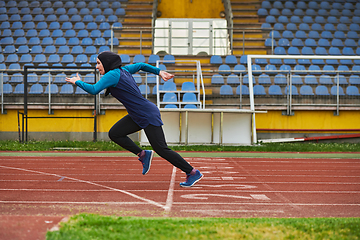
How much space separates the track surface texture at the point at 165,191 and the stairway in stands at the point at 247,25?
9633mm

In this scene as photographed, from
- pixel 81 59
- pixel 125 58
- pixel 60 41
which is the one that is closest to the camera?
pixel 125 58

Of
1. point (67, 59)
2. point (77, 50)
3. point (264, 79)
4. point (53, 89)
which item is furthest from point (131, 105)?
point (77, 50)

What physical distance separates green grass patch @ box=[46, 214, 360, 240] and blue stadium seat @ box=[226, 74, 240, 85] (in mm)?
10239

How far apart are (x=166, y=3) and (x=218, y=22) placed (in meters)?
3.40

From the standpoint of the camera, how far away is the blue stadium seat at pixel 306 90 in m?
13.2

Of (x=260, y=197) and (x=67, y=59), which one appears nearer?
(x=260, y=197)

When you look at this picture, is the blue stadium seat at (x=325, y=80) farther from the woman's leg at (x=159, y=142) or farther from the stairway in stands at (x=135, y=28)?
the woman's leg at (x=159, y=142)

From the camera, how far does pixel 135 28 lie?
703 inches

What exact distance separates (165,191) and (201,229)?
211 centimetres

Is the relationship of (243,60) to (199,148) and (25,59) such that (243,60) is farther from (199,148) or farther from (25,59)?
(25,59)

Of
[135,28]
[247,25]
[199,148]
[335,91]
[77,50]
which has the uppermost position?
[247,25]

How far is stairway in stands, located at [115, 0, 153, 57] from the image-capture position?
55.3 ft

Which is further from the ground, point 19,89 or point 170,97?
point 19,89

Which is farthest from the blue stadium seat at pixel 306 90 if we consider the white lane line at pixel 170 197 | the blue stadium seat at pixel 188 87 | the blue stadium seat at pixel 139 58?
the white lane line at pixel 170 197
